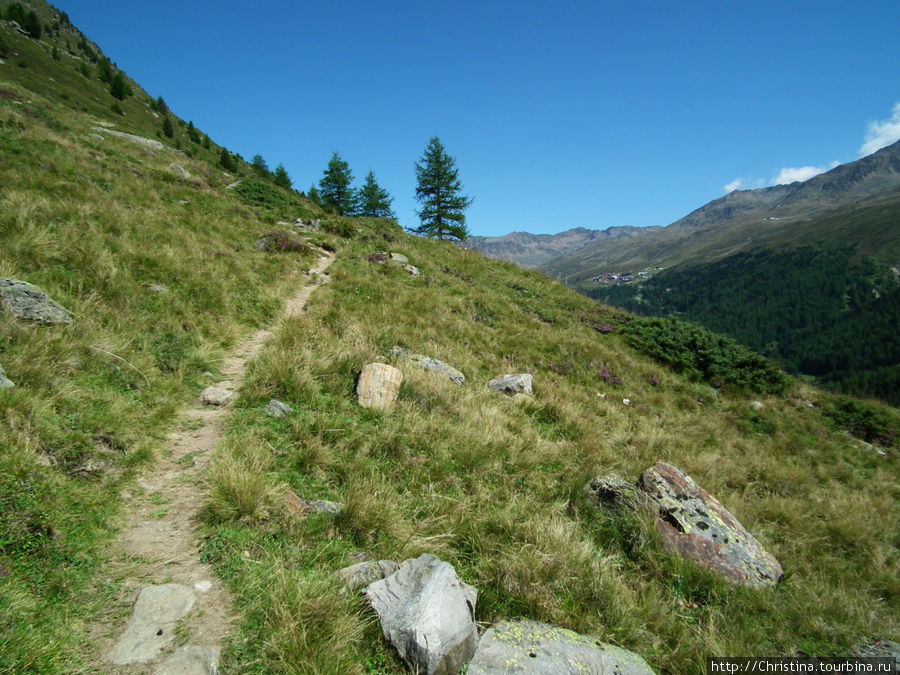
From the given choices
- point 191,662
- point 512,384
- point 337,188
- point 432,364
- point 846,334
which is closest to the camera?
point 191,662

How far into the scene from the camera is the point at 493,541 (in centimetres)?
404

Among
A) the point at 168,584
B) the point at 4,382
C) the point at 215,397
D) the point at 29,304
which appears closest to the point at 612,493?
the point at 168,584

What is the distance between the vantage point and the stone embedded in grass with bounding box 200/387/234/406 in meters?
5.78

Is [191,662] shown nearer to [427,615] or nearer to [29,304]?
[427,615]

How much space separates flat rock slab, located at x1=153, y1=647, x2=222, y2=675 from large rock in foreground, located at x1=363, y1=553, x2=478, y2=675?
105 cm

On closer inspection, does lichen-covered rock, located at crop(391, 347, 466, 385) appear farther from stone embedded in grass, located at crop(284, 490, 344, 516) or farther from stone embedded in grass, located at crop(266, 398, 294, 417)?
stone embedded in grass, located at crop(284, 490, 344, 516)

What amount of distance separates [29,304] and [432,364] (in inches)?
275

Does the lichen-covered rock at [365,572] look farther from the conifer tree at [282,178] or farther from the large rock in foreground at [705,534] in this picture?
the conifer tree at [282,178]

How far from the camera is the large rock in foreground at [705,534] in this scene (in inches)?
182

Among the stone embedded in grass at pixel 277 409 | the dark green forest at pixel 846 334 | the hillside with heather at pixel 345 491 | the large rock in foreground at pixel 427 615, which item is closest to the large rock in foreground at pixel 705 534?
the hillside with heather at pixel 345 491

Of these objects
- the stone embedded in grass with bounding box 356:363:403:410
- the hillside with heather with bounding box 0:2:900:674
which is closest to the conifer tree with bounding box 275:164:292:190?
the hillside with heather with bounding box 0:2:900:674

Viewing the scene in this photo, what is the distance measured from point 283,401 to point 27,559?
135 inches

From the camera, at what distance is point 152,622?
2553 millimetres

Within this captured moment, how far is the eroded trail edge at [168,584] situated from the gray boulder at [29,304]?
3.07 m
